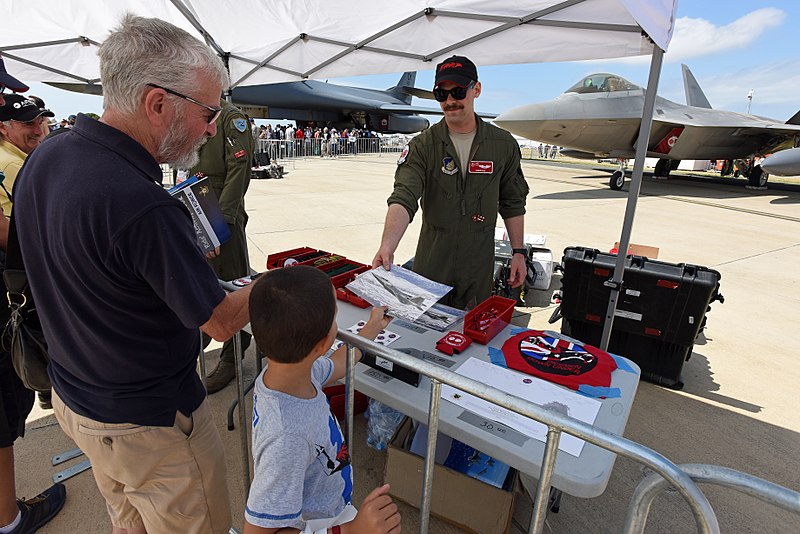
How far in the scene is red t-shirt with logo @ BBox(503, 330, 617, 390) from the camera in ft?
5.55

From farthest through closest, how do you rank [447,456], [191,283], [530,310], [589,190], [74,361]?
[589,190] < [530,310] < [447,456] < [74,361] < [191,283]

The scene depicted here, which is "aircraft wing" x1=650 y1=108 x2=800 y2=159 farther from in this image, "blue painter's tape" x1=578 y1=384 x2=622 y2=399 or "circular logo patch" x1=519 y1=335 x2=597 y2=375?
"blue painter's tape" x1=578 y1=384 x2=622 y2=399

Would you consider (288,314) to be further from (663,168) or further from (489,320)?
(663,168)

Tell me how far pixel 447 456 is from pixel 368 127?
35822 millimetres

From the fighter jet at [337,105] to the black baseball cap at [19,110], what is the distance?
968 inches

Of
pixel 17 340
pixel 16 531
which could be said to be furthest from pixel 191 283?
pixel 16 531

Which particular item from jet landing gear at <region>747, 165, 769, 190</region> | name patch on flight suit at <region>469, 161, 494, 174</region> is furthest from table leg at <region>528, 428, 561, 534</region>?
jet landing gear at <region>747, 165, 769, 190</region>

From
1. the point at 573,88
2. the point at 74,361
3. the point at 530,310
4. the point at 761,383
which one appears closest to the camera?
the point at 74,361

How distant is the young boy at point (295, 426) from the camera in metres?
1.03

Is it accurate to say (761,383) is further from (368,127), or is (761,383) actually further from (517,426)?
(368,127)

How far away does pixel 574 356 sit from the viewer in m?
1.84

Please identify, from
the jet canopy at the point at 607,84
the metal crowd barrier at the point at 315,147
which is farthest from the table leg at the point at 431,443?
the metal crowd barrier at the point at 315,147

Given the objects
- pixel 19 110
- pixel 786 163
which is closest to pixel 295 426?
pixel 19 110

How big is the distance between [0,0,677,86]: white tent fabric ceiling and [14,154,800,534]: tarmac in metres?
2.47
